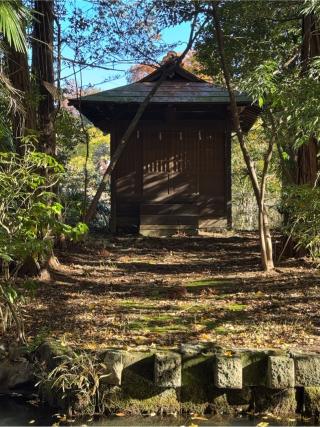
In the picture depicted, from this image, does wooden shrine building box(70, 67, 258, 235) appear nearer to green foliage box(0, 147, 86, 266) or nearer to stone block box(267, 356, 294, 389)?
green foliage box(0, 147, 86, 266)

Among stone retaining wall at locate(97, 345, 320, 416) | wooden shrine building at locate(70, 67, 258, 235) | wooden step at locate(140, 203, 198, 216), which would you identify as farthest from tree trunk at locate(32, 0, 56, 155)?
stone retaining wall at locate(97, 345, 320, 416)

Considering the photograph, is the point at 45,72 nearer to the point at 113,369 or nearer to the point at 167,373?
the point at 113,369

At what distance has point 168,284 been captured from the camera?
808 cm

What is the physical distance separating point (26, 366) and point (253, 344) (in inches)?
83.9

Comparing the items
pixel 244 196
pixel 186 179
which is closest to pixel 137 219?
pixel 186 179

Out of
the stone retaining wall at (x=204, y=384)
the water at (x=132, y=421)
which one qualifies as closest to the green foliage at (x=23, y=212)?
the stone retaining wall at (x=204, y=384)

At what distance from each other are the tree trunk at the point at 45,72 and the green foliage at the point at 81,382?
529cm

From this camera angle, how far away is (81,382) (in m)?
4.23

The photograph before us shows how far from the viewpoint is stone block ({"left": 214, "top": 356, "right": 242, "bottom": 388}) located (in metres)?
4.24

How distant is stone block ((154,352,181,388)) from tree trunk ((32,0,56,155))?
18.1 feet

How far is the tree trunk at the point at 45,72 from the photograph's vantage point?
8906 mm

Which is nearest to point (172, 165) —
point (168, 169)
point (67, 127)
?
point (168, 169)

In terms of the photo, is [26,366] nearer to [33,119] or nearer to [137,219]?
[33,119]

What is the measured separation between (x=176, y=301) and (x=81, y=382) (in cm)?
277
